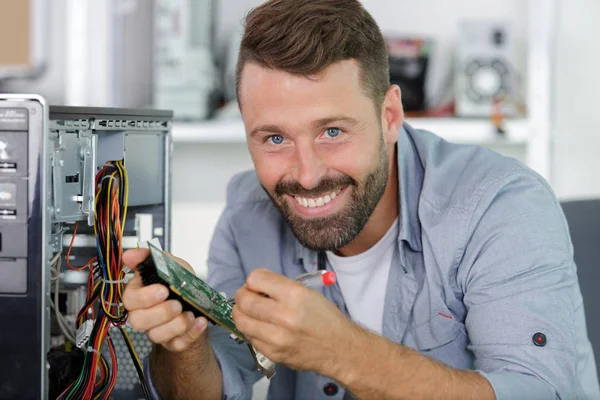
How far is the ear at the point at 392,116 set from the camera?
1356 millimetres

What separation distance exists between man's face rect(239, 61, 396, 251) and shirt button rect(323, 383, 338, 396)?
0.27 meters

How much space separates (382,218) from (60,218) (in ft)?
2.13

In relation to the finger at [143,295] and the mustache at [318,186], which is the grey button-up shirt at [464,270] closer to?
the mustache at [318,186]

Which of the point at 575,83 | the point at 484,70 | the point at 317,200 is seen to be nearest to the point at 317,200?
the point at 317,200

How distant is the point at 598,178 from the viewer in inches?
97.0

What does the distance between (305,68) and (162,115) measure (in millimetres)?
223

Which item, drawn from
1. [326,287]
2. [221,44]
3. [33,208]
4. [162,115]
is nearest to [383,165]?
[326,287]

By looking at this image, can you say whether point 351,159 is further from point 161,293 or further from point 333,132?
point 161,293

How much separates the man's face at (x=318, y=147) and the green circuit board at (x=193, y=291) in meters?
0.30

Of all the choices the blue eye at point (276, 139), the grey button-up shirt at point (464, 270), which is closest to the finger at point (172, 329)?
the grey button-up shirt at point (464, 270)

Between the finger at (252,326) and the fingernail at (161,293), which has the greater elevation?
the fingernail at (161,293)

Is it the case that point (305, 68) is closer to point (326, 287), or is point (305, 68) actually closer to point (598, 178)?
point (326, 287)

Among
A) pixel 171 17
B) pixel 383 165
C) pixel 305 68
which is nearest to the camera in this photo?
pixel 305 68

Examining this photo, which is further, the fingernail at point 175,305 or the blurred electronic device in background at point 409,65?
the blurred electronic device in background at point 409,65
